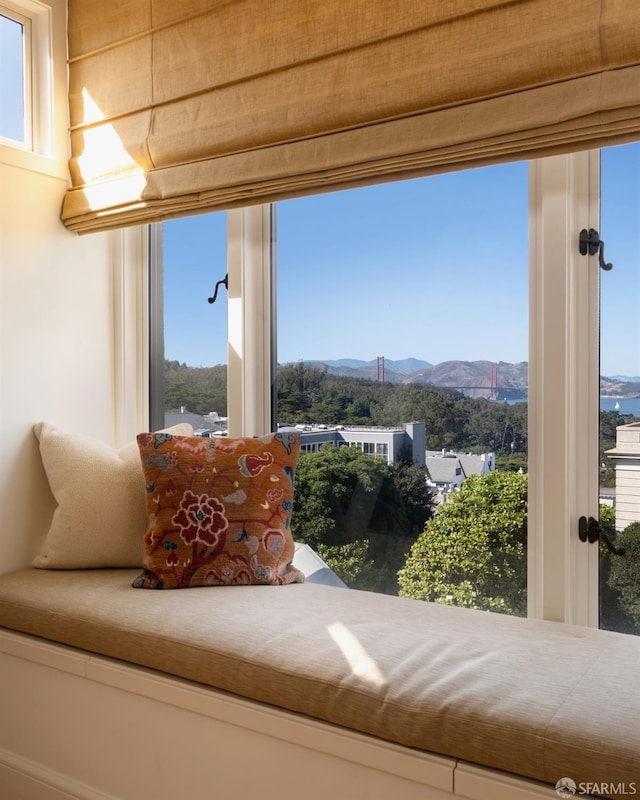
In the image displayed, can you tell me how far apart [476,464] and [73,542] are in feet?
3.84

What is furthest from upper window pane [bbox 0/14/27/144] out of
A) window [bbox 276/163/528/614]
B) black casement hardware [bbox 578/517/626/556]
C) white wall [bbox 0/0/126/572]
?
black casement hardware [bbox 578/517/626/556]

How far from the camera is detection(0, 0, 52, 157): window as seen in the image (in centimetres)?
224

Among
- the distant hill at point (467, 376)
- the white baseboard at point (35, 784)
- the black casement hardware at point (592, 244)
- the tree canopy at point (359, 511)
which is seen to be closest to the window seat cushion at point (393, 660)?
the tree canopy at point (359, 511)

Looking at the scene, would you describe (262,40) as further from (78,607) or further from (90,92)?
(78,607)

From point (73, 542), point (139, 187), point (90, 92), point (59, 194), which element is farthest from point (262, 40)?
point (73, 542)

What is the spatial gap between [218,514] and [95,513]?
1.44 feet

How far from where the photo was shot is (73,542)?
6.73ft

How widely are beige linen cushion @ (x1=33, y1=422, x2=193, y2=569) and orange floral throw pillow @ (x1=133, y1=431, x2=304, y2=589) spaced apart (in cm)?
16

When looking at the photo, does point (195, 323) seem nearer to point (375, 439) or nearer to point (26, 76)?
point (375, 439)

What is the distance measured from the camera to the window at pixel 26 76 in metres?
2.24

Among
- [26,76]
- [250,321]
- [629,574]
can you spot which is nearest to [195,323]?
[250,321]

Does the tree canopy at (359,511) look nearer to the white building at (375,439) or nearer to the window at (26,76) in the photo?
the white building at (375,439)

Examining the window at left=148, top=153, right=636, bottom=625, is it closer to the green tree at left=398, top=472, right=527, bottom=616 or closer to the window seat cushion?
the green tree at left=398, top=472, right=527, bottom=616

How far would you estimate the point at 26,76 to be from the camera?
2.31 metres
